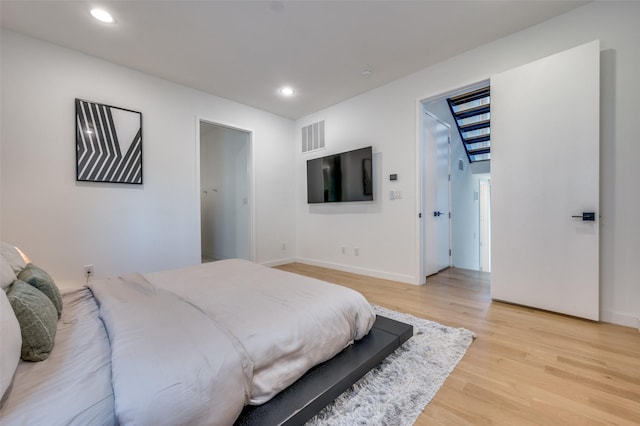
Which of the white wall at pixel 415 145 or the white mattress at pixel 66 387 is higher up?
the white wall at pixel 415 145

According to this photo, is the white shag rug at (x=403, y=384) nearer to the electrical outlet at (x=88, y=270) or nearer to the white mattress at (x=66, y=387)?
the white mattress at (x=66, y=387)

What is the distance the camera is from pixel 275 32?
2.52 m

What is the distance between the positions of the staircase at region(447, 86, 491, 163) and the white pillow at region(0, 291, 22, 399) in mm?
4744

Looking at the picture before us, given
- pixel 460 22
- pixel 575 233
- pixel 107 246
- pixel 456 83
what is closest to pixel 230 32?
pixel 460 22

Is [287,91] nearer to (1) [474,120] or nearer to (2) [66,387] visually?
(1) [474,120]

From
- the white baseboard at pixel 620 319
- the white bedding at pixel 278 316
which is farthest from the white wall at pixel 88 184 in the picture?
the white baseboard at pixel 620 319

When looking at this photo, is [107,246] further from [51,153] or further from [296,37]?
[296,37]

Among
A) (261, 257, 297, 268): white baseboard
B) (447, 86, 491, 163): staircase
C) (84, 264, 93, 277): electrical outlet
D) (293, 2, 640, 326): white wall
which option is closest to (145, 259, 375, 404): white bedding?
(84, 264, 93, 277): electrical outlet

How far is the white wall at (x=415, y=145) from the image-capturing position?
2143 mm

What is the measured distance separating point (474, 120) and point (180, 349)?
5.16 metres

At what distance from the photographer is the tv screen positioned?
3.79 metres

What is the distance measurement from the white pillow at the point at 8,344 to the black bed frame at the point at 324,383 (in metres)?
0.72

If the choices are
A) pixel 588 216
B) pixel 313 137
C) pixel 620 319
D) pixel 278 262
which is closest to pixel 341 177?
pixel 313 137

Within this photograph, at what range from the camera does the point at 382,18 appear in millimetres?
2354
